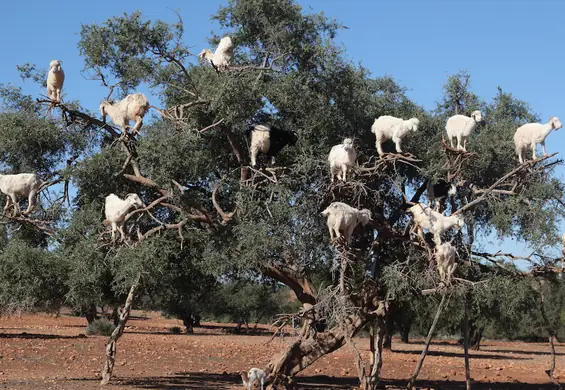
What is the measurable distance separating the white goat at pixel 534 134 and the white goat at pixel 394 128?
1.94m

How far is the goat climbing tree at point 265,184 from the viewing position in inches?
549

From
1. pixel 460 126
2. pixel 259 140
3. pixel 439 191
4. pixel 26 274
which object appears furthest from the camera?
pixel 439 191

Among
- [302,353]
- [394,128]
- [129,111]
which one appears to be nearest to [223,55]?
[129,111]

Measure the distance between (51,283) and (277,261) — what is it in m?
5.40

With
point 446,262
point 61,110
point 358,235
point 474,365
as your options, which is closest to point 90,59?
point 61,110

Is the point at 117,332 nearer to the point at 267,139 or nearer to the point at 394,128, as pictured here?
the point at 267,139

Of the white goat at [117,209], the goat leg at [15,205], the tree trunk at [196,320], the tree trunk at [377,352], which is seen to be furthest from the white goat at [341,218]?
the tree trunk at [196,320]

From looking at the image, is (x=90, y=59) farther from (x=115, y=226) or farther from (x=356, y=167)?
(x=356, y=167)

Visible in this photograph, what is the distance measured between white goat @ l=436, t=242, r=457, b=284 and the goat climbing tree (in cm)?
50

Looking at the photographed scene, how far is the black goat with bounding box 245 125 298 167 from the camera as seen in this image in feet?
46.6

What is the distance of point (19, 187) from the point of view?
46.3 feet

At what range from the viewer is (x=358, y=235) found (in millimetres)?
16125

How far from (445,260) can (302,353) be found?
3618 millimetres

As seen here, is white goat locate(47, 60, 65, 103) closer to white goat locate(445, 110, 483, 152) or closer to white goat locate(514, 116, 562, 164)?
white goat locate(445, 110, 483, 152)
